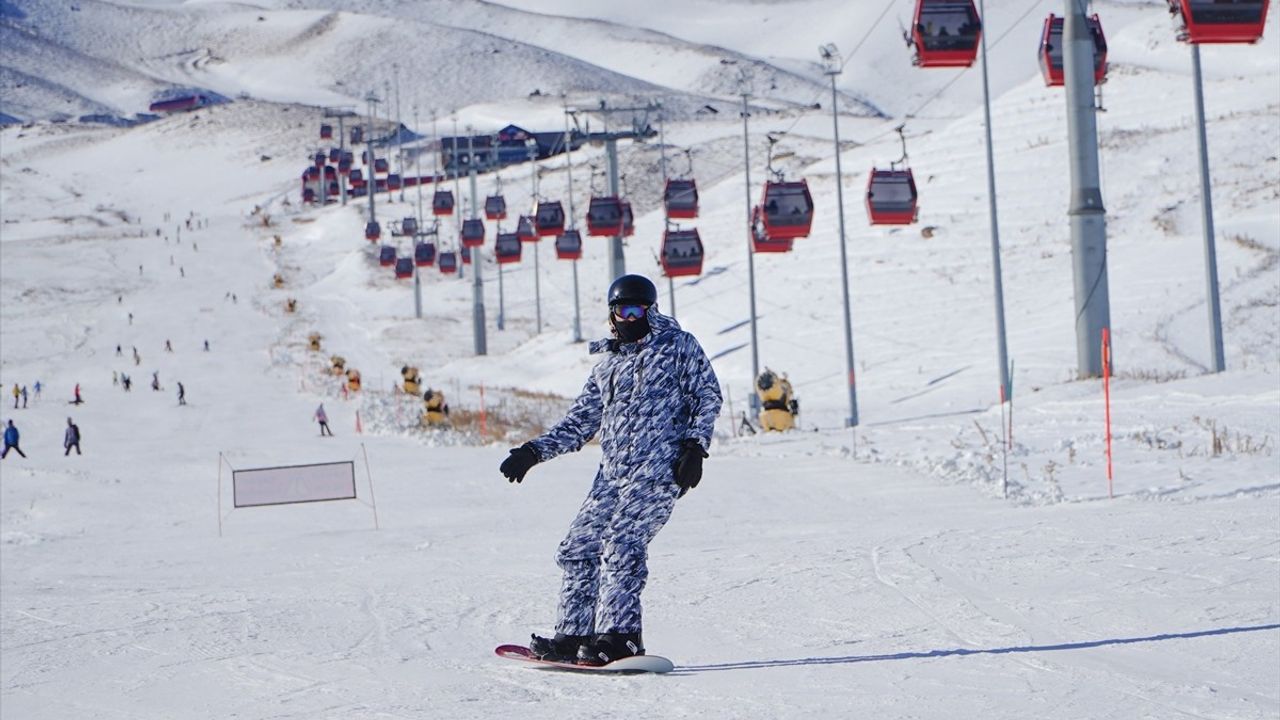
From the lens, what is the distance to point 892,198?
36.4m

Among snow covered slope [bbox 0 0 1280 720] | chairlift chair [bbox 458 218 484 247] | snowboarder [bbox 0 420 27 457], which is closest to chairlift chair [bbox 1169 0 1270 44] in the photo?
snow covered slope [bbox 0 0 1280 720]

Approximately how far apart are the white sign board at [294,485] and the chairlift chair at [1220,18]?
13.2 metres

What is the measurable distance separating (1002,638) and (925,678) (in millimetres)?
1014

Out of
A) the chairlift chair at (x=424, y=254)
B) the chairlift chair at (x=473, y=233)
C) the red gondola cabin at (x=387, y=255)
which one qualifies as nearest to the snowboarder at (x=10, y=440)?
the chairlift chair at (x=473, y=233)

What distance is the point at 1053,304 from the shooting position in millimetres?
45969

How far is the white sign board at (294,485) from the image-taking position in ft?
61.5

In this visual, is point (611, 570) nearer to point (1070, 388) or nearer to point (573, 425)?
point (573, 425)

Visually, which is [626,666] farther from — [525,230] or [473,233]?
[473,233]

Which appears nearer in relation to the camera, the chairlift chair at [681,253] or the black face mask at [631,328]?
the black face mask at [631,328]

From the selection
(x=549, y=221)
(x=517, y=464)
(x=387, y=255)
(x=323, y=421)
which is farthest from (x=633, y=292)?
(x=387, y=255)

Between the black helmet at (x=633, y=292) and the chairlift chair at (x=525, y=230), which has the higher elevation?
the chairlift chair at (x=525, y=230)

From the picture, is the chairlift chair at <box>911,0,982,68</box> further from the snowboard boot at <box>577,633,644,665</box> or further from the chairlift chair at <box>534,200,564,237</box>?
the chairlift chair at <box>534,200,564,237</box>

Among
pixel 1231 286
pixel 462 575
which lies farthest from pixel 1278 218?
pixel 462 575

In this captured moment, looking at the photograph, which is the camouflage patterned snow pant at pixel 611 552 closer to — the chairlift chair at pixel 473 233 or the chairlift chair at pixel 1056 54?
the chairlift chair at pixel 1056 54
